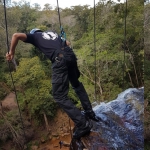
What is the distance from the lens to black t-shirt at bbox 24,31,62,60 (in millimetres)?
1333

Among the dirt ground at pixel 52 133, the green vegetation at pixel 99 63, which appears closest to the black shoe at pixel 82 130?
the green vegetation at pixel 99 63

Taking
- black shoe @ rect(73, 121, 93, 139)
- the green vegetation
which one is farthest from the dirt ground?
black shoe @ rect(73, 121, 93, 139)

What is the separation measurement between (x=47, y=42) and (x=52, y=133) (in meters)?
6.47

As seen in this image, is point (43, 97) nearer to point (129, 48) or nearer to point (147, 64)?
point (129, 48)

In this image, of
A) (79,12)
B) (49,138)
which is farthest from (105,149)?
(79,12)

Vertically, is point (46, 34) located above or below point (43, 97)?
above

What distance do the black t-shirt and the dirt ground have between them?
5565 mm

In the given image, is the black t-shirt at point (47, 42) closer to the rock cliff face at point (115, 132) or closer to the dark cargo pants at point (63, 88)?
the dark cargo pants at point (63, 88)

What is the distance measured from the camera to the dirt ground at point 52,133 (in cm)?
691

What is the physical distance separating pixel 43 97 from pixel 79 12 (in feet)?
14.8

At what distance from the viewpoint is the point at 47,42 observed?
1.35 metres

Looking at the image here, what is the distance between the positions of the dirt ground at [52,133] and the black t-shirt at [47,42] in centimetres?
556

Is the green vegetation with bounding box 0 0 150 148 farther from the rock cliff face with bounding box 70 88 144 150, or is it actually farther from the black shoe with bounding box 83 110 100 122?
the black shoe with bounding box 83 110 100 122

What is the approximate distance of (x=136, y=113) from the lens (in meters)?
2.03
